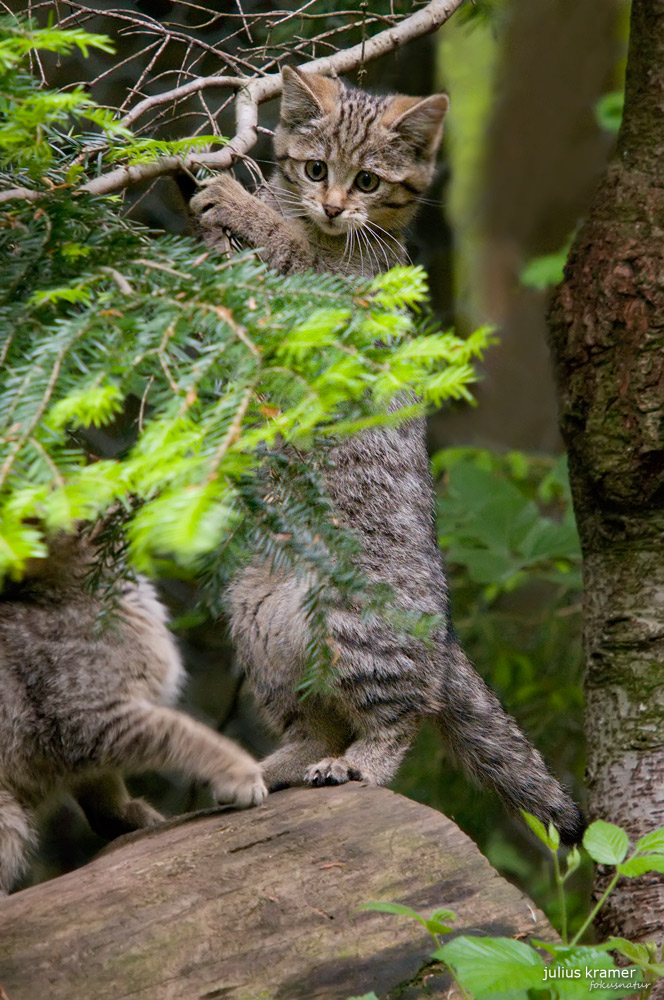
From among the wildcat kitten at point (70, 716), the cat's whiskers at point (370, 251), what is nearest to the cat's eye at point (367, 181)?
the cat's whiskers at point (370, 251)

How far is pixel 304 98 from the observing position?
256 centimetres

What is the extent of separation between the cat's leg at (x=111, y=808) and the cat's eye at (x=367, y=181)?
166 cm

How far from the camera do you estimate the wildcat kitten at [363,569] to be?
2.19 m

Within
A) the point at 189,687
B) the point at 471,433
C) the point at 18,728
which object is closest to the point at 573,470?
the point at 18,728

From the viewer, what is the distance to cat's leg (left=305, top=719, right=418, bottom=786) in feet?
6.86

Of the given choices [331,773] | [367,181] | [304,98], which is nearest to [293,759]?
[331,773]

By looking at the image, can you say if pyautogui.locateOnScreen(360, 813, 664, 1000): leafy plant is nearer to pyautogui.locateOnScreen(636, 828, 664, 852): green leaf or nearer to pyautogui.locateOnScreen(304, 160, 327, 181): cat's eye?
pyautogui.locateOnScreen(636, 828, 664, 852): green leaf

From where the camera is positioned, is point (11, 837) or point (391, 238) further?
point (391, 238)

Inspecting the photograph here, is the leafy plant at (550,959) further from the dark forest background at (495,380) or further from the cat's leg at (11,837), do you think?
the dark forest background at (495,380)

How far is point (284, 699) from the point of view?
2.32 m

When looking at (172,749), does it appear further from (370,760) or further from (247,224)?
(247,224)

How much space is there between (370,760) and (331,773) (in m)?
0.12

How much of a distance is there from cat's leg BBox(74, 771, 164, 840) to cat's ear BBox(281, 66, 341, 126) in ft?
5.83

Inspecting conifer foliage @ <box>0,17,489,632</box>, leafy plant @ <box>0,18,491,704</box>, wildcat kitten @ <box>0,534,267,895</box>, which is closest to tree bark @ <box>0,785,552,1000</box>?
wildcat kitten @ <box>0,534,267,895</box>
